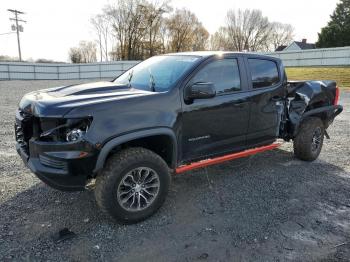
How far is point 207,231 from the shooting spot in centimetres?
364

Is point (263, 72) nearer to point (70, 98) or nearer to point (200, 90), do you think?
point (200, 90)

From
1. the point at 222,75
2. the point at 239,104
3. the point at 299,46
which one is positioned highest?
the point at 299,46

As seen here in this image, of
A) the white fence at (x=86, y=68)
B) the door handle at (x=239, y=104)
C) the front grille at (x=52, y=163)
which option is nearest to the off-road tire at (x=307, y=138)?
the door handle at (x=239, y=104)

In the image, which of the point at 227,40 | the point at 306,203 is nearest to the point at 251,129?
the point at 306,203

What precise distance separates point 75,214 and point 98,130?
4.11 feet

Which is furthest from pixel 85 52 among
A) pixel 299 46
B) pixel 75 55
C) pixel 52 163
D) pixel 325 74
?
pixel 52 163

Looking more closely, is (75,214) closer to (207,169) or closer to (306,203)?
(207,169)

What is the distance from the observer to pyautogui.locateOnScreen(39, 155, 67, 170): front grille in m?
3.31

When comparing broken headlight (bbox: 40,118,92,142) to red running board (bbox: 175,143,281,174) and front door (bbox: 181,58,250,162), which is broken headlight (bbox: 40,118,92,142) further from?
red running board (bbox: 175,143,281,174)

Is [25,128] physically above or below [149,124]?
below

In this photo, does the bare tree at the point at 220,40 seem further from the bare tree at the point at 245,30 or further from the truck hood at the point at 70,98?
the truck hood at the point at 70,98

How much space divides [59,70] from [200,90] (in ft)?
91.6

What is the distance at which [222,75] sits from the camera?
4480mm

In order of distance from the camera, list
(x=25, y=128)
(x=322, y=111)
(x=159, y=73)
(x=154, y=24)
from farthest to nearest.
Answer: (x=154, y=24) < (x=322, y=111) < (x=159, y=73) < (x=25, y=128)
